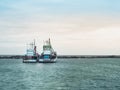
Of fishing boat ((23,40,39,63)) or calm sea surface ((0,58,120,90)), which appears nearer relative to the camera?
calm sea surface ((0,58,120,90))

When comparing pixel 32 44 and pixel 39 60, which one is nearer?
pixel 39 60

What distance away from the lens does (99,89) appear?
176ft

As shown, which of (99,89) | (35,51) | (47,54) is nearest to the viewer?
(99,89)

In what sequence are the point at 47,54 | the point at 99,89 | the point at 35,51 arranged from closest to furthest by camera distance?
the point at 99,89, the point at 47,54, the point at 35,51

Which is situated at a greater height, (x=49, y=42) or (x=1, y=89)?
(x=49, y=42)

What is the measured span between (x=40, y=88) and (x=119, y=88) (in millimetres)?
12366

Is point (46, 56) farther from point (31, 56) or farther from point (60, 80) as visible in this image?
point (60, 80)

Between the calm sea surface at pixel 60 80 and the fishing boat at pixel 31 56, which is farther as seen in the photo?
the fishing boat at pixel 31 56

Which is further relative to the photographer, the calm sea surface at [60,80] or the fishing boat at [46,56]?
the fishing boat at [46,56]

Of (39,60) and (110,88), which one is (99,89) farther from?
(39,60)

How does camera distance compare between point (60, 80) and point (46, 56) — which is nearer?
point (60, 80)

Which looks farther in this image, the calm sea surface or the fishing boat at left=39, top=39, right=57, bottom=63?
the fishing boat at left=39, top=39, right=57, bottom=63

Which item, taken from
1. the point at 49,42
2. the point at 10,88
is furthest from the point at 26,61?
the point at 10,88

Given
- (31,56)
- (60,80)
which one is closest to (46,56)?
(31,56)
